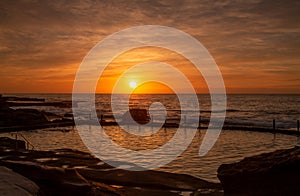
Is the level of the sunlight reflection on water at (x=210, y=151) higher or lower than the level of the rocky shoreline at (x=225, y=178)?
lower

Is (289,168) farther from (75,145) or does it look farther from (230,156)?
(75,145)

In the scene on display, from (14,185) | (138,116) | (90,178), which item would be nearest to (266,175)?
(14,185)

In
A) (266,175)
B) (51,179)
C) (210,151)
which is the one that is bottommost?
(210,151)

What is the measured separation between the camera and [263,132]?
4238cm

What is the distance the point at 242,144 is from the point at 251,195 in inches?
887

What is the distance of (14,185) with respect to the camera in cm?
657

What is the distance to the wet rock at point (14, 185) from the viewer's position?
20.3 ft

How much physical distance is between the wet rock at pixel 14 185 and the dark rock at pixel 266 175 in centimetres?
601

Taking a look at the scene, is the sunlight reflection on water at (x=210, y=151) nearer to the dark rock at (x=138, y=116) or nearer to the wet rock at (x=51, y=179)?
the wet rock at (x=51, y=179)

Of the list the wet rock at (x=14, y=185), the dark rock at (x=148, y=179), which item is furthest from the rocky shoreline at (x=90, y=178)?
the wet rock at (x=14, y=185)

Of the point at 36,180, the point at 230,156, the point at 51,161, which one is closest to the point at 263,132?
the point at 230,156

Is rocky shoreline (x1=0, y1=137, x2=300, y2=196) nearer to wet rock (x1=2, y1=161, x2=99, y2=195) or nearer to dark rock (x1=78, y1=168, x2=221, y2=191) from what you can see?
wet rock (x1=2, y1=161, x2=99, y2=195)

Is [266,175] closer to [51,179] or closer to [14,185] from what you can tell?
[51,179]

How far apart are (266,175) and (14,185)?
6.95 metres
